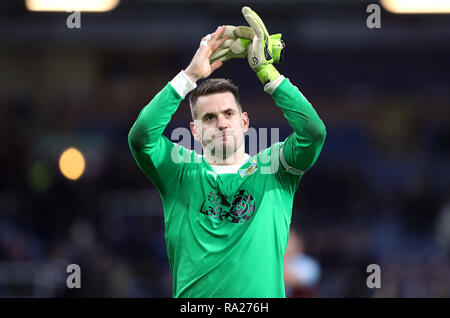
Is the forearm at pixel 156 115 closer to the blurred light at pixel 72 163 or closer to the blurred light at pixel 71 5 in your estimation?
the blurred light at pixel 71 5

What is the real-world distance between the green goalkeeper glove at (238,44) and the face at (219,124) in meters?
0.24

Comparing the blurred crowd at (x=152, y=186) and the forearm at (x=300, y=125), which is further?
the blurred crowd at (x=152, y=186)

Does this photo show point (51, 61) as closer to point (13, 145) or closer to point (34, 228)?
point (13, 145)

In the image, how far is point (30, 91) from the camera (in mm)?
14578

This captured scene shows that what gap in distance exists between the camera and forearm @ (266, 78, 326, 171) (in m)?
4.09

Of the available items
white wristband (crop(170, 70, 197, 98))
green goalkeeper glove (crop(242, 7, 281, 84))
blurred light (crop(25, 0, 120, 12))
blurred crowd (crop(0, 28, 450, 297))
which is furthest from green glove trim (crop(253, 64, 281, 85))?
blurred light (crop(25, 0, 120, 12))

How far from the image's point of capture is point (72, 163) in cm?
1294

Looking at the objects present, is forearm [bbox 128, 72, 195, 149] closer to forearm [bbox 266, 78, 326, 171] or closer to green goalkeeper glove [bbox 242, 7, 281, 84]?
green goalkeeper glove [bbox 242, 7, 281, 84]

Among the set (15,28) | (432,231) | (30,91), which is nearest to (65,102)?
(30,91)

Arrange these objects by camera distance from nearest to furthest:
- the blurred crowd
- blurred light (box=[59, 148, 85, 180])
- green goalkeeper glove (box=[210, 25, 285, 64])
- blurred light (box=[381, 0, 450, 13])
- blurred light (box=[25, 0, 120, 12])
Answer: green goalkeeper glove (box=[210, 25, 285, 64]), blurred light (box=[25, 0, 120, 12]), the blurred crowd, blurred light (box=[381, 0, 450, 13]), blurred light (box=[59, 148, 85, 180])

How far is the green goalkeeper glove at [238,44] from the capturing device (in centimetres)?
432

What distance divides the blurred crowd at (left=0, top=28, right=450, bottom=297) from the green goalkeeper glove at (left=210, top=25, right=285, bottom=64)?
20.7ft

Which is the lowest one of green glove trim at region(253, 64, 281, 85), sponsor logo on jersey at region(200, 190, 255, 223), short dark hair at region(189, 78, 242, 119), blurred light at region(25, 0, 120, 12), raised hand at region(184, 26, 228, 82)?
sponsor logo on jersey at region(200, 190, 255, 223)

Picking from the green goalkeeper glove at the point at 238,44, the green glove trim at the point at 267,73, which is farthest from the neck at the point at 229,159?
the green goalkeeper glove at the point at 238,44
